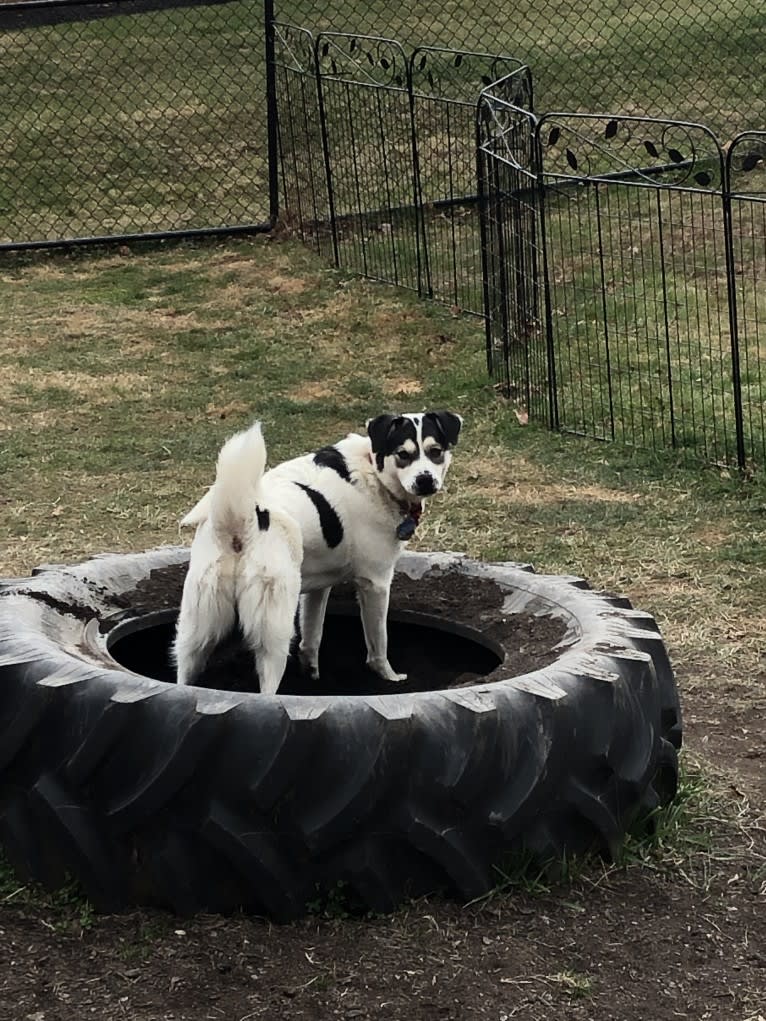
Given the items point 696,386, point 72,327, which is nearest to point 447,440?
point 696,386

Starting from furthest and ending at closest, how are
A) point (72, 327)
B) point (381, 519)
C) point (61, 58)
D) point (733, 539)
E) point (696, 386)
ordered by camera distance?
point (61, 58), point (72, 327), point (696, 386), point (733, 539), point (381, 519)

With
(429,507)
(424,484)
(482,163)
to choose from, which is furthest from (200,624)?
(482,163)

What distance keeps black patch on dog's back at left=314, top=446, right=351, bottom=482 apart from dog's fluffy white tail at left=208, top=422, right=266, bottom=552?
34.2 inches

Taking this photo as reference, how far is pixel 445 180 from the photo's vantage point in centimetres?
1353

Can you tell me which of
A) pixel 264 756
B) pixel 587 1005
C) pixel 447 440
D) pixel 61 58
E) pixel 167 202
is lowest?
pixel 587 1005

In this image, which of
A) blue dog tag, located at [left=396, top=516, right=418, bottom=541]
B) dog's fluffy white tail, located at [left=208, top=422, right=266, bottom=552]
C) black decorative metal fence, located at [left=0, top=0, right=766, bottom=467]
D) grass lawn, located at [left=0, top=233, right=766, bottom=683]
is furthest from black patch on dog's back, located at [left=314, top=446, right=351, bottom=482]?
black decorative metal fence, located at [left=0, top=0, right=766, bottom=467]

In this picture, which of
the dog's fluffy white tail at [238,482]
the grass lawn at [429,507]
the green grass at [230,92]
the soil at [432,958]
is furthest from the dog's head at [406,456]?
the green grass at [230,92]

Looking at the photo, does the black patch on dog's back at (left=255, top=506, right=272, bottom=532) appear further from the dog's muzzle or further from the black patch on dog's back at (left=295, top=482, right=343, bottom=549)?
the dog's muzzle

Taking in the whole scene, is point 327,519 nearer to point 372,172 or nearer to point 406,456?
point 406,456

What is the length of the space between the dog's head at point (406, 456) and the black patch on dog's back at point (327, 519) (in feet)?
0.72

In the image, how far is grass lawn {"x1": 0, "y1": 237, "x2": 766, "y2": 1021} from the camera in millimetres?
3342

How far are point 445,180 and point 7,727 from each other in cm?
1076

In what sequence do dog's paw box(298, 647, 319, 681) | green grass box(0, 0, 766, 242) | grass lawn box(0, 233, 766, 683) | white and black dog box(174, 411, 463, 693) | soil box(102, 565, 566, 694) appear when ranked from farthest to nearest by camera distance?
1. green grass box(0, 0, 766, 242)
2. grass lawn box(0, 233, 766, 683)
3. dog's paw box(298, 647, 319, 681)
4. soil box(102, 565, 566, 694)
5. white and black dog box(174, 411, 463, 693)

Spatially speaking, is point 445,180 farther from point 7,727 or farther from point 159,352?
point 7,727
